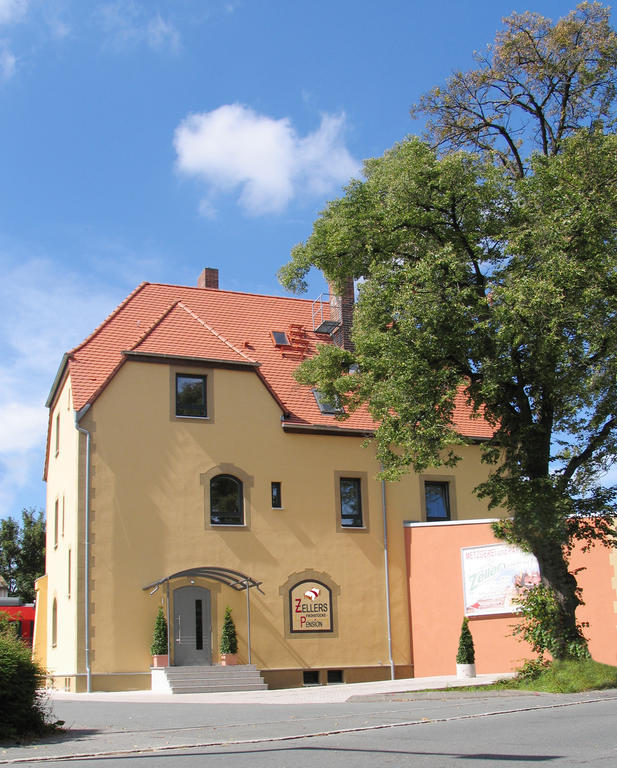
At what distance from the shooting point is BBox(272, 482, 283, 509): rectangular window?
27984mm

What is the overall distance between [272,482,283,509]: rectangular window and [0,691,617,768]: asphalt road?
11653mm

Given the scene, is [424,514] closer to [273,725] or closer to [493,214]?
[493,214]

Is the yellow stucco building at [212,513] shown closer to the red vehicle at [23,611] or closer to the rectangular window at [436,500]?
the rectangular window at [436,500]

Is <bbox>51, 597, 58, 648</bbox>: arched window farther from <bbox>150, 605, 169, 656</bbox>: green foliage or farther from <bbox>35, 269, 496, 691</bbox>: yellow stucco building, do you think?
<bbox>150, 605, 169, 656</bbox>: green foliage

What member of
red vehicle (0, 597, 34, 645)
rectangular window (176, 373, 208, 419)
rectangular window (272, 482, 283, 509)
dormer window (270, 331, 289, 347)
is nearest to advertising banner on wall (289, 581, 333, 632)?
rectangular window (272, 482, 283, 509)

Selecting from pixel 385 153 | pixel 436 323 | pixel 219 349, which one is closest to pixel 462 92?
pixel 385 153

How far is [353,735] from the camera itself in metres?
11.2

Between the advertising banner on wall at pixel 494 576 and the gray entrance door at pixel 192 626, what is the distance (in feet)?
24.2

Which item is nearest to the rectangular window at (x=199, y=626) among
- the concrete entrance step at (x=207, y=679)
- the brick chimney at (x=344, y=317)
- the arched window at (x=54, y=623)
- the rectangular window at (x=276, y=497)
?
the concrete entrance step at (x=207, y=679)

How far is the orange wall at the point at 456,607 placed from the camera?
23000 millimetres

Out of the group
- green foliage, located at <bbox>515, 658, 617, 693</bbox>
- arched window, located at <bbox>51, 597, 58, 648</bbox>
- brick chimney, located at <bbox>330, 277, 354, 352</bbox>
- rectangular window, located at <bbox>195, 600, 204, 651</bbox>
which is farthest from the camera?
brick chimney, located at <bbox>330, 277, 354, 352</bbox>

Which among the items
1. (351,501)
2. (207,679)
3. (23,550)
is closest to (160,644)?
Result: (207,679)

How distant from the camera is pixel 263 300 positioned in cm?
3366

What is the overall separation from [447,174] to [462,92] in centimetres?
314
